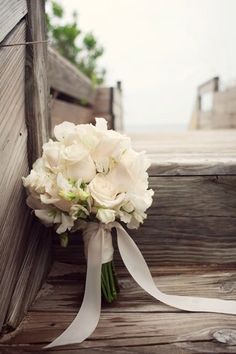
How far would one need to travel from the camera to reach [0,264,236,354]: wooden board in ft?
2.46

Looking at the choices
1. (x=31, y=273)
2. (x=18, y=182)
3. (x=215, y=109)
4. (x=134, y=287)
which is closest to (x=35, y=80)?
(x=18, y=182)

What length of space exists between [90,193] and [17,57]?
1.34 feet

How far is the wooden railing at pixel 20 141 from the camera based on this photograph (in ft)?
2.66

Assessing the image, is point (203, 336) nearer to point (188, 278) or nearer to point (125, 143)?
point (188, 278)

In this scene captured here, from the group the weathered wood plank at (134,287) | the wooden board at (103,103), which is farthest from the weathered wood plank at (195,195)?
the wooden board at (103,103)

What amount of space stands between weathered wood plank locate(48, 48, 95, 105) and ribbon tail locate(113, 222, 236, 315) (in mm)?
1018

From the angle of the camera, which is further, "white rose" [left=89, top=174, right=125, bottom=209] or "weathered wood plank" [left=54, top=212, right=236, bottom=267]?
"weathered wood plank" [left=54, top=212, right=236, bottom=267]

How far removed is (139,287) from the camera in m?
1.00

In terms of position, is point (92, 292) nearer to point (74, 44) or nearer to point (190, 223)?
point (190, 223)

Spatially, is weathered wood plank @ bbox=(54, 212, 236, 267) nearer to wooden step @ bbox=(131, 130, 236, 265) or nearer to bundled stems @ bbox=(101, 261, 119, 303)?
wooden step @ bbox=(131, 130, 236, 265)

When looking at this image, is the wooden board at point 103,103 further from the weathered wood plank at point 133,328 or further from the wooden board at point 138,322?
the weathered wood plank at point 133,328

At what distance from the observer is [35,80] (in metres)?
1.00

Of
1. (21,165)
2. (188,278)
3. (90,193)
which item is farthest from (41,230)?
(188,278)

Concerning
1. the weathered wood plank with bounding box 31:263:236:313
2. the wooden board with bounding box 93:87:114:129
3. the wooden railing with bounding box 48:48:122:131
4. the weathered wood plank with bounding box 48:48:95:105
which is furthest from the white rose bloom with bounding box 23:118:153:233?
the wooden board with bounding box 93:87:114:129
